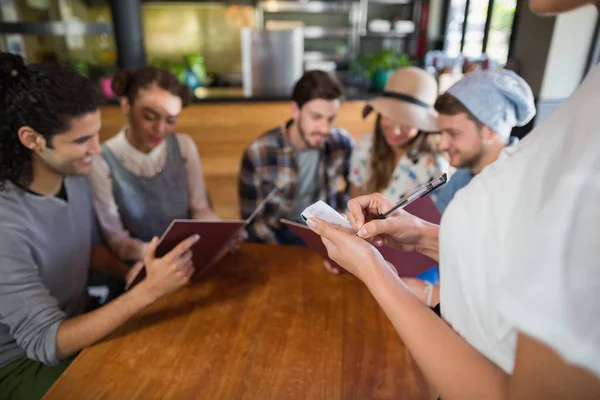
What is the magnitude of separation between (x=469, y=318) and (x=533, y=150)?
0.24 meters

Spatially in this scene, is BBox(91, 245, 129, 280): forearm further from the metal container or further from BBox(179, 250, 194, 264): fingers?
the metal container

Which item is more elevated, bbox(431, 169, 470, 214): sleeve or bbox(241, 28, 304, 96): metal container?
bbox(241, 28, 304, 96): metal container

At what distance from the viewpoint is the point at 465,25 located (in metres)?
4.97

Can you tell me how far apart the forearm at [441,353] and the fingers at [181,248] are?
65cm

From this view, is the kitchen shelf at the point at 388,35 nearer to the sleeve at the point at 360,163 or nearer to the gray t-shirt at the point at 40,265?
the sleeve at the point at 360,163

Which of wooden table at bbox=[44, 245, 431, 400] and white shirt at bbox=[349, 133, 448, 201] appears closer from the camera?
wooden table at bbox=[44, 245, 431, 400]

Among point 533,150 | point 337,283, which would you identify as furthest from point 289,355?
point 533,150

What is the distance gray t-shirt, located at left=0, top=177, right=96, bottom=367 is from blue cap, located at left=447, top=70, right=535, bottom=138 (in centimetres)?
137

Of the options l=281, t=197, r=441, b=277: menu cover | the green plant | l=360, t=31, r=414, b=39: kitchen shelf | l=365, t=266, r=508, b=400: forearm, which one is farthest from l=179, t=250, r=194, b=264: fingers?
l=360, t=31, r=414, b=39: kitchen shelf

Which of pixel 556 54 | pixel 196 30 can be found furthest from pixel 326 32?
pixel 556 54

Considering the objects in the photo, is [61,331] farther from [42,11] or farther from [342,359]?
[42,11]

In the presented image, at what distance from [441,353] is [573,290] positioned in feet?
0.70

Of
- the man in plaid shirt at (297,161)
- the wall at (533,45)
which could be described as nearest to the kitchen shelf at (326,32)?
the wall at (533,45)

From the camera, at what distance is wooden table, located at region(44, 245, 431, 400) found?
88cm
